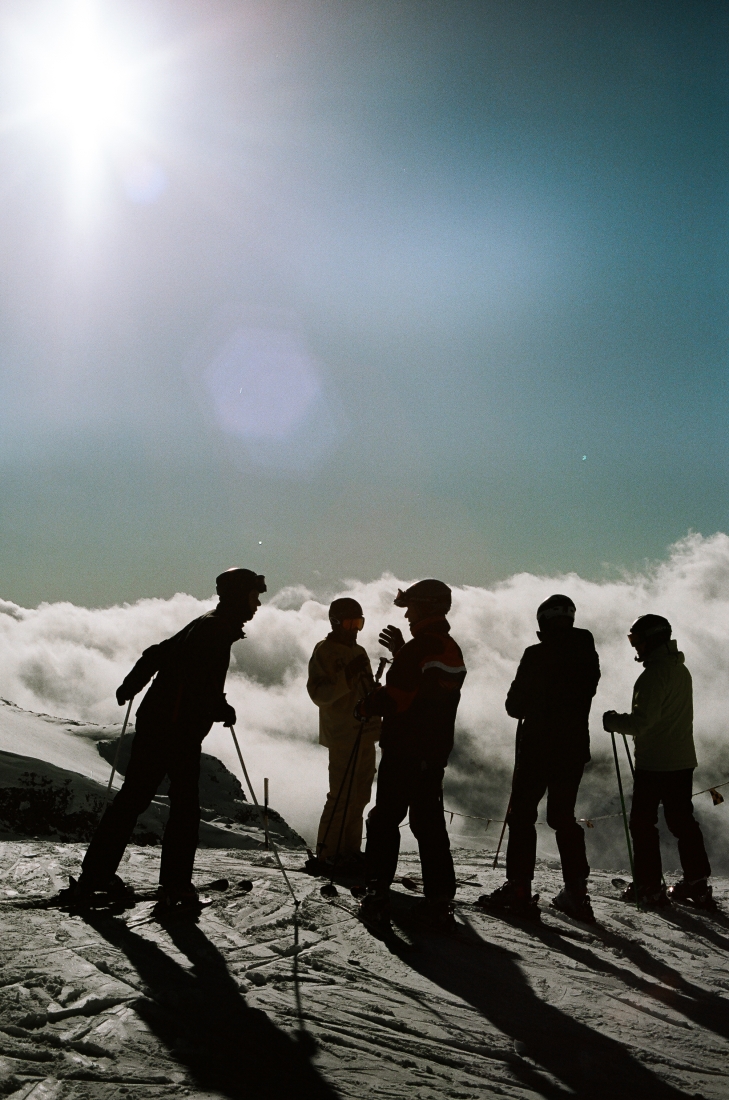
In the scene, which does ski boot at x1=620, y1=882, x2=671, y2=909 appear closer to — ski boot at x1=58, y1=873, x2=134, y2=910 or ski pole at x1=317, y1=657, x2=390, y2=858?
ski pole at x1=317, y1=657, x2=390, y2=858

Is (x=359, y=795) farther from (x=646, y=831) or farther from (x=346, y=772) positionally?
(x=646, y=831)

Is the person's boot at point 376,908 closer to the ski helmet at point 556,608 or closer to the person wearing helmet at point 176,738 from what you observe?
the person wearing helmet at point 176,738

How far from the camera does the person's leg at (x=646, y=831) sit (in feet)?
23.4

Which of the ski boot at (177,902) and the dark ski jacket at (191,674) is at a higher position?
the dark ski jacket at (191,674)

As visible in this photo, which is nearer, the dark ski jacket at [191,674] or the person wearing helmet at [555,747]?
the dark ski jacket at [191,674]

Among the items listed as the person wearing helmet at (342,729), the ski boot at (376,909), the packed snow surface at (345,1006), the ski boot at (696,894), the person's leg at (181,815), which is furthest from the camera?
the person wearing helmet at (342,729)

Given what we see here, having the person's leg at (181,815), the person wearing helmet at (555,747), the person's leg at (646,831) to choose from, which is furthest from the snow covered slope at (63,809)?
the person's leg at (181,815)

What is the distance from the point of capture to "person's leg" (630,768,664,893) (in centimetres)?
712

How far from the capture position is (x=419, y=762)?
5.63m

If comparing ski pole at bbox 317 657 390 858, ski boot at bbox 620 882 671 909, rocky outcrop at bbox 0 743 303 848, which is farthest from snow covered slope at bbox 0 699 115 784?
ski boot at bbox 620 882 671 909

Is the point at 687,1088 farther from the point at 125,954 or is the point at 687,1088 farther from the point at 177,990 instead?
the point at 125,954

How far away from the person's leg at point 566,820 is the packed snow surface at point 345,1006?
15.7 inches

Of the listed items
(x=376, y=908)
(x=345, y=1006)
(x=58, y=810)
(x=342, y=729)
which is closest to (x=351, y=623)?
(x=342, y=729)

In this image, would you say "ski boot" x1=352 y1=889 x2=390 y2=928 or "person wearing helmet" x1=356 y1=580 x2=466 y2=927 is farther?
"person wearing helmet" x1=356 y1=580 x2=466 y2=927
